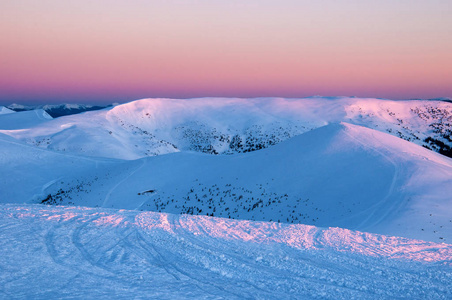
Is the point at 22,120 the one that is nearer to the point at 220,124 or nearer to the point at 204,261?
the point at 220,124

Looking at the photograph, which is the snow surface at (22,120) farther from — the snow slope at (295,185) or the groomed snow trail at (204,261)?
the groomed snow trail at (204,261)

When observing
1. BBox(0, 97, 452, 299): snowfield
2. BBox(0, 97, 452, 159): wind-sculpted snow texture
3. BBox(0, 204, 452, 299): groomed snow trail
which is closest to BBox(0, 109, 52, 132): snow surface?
BBox(0, 97, 452, 159): wind-sculpted snow texture

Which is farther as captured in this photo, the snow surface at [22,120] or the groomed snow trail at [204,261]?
the snow surface at [22,120]

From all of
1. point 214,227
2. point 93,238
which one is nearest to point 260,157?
point 214,227

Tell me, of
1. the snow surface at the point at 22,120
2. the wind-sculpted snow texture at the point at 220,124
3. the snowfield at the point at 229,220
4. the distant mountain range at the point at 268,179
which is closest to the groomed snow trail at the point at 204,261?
the snowfield at the point at 229,220

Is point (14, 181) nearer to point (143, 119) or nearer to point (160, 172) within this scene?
point (160, 172)

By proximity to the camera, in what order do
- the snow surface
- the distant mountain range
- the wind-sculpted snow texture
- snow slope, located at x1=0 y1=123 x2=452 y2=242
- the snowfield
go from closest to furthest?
the snowfield
snow slope, located at x1=0 y1=123 x2=452 y2=242
the distant mountain range
the wind-sculpted snow texture
the snow surface

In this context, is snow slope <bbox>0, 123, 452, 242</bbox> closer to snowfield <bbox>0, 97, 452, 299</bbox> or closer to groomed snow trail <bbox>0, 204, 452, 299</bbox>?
snowfield <bbox>0, 97, 452, 299</bbox>
